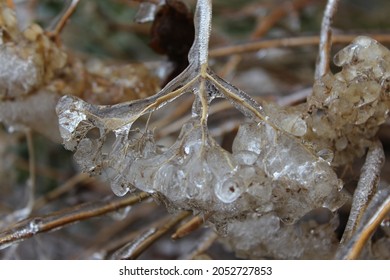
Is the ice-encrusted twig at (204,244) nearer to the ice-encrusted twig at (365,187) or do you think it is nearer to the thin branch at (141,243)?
the thin branch at (141,243)

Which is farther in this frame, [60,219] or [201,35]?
[60,219]

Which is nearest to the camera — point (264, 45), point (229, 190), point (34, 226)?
point (229, 190)

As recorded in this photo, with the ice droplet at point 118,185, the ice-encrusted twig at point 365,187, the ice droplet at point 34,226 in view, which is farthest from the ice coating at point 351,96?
the ice droplet at point 34,226

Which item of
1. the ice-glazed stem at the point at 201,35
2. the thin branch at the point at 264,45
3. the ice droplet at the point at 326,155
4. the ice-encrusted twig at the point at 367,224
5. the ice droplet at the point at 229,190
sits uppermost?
the thin branch at the point at 264,45

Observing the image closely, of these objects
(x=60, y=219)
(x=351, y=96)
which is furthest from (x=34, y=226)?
(x=351, y=96)

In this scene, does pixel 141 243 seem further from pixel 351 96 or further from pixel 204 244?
pixel 351 96

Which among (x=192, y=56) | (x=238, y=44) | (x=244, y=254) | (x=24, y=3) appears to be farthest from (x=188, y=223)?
(x=24, y=3)

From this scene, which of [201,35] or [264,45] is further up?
[264,45]
